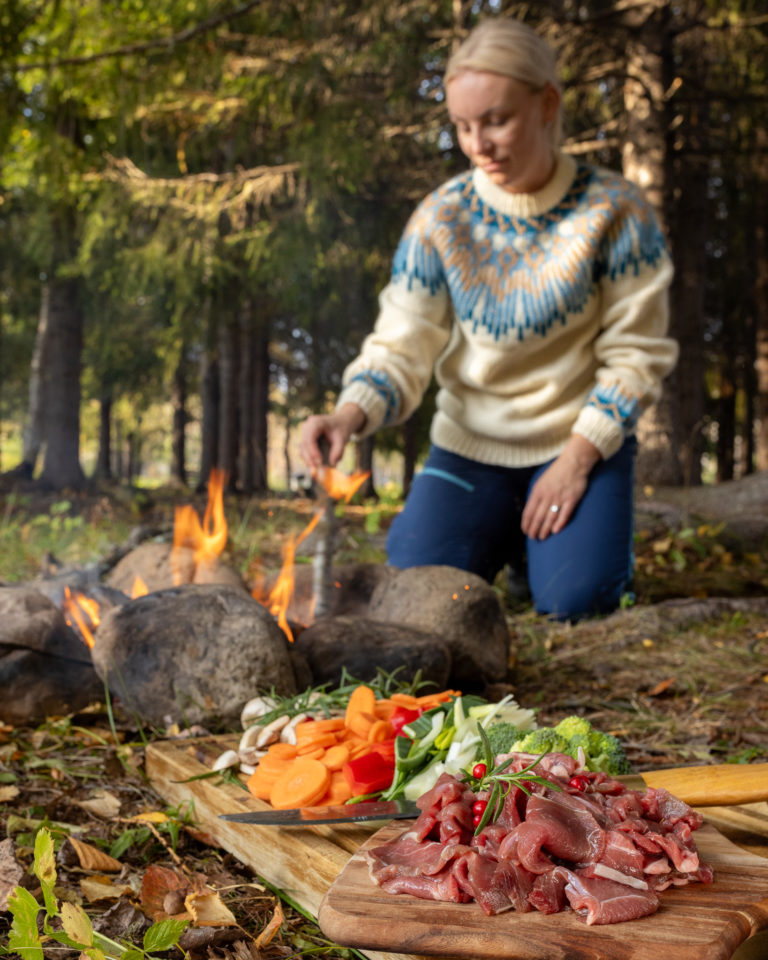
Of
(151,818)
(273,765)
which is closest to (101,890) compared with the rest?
(151,818)

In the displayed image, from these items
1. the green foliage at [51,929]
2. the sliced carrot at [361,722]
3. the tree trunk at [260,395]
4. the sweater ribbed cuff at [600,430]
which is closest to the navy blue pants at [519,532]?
the sweater ribbed cuff at [600,430]

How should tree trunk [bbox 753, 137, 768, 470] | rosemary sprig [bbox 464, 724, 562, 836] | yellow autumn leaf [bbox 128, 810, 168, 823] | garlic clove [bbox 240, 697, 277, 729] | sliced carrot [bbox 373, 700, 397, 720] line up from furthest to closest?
tree trunk [bbox 753, 137, 768, 470] → garlic clove [bbox 240, 697, 277, 729] → sliced carrot [bbox 373, 700, 397, 720] → yellow autumn leaf [bbox 128, 810, 168, 823] → rosemary sprig [bbox 464, 724, 562, 836]

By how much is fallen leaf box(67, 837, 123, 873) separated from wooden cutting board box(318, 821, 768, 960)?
2.38 feet

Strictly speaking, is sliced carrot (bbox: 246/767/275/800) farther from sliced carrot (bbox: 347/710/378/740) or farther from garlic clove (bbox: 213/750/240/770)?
sliced carrot (bbox: 347/710/378/740)

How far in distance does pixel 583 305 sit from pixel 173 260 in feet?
19.3

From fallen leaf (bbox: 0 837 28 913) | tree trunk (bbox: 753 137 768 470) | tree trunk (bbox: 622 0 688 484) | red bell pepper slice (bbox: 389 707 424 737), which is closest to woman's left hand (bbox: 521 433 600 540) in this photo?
red bell pepper slice (bbox: 389 707 424 737)

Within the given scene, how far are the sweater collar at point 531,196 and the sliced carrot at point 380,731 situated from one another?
8.69ft

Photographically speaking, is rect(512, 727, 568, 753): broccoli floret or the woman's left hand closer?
rect(512, 727, 568, 753): broccoli floret

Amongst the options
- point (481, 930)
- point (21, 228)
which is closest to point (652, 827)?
point (481, 930)

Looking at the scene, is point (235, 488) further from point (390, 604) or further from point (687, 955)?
Answer: point (687, 955)

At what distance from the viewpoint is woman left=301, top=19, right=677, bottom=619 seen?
11.9ft

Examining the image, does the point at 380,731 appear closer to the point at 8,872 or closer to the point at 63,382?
the point at 8,872

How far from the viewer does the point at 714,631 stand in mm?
3799

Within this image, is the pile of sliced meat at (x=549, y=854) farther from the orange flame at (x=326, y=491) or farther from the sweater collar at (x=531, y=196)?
the sweater collar at (x=531, y=196)
